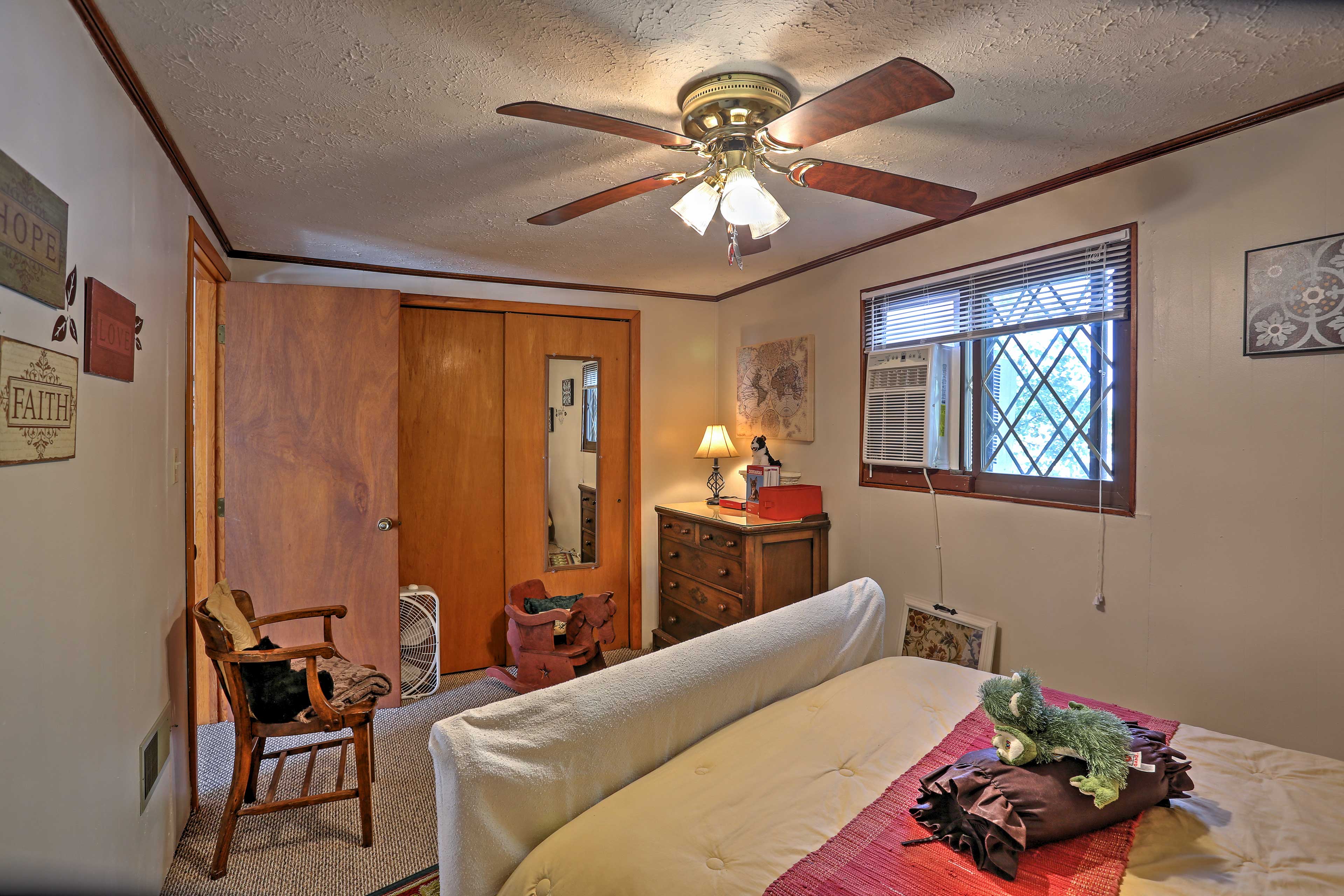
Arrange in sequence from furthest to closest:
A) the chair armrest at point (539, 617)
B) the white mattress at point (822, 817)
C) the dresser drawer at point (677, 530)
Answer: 1. the dresser drawer at point (677, 530)
2. the chair armrest at point (539, 617)
3. the white mattress at point (822, 817)

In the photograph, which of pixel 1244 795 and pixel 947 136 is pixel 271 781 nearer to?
pixel 1244 795

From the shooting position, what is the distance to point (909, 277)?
9.52 ft

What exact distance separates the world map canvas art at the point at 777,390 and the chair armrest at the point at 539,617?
1470 millimetres

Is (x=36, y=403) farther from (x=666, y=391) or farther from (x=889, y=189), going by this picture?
(x=666, y=391)

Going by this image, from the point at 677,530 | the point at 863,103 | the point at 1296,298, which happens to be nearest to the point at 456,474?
the point at 677,530

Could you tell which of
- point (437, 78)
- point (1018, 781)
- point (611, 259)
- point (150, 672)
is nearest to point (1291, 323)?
point (1018, 781)

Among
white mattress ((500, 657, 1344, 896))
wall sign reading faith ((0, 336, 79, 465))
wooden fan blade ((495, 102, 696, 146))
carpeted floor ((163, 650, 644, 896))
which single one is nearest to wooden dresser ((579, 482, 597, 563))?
carpeted floor ((163, 650, 644, 896))

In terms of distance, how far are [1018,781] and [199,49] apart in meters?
2.29

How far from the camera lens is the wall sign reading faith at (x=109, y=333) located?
140cm

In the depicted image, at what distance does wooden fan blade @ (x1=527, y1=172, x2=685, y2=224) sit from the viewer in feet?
5.80

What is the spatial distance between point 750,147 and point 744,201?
0.76ft

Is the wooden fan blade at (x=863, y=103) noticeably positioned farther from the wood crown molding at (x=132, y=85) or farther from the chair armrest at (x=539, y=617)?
the chair armrest at (x=539, y=617)

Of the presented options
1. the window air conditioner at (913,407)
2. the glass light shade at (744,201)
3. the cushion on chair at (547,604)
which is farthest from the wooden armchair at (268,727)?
the window air conditioner at (913,407)

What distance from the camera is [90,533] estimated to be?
55.2 inches
